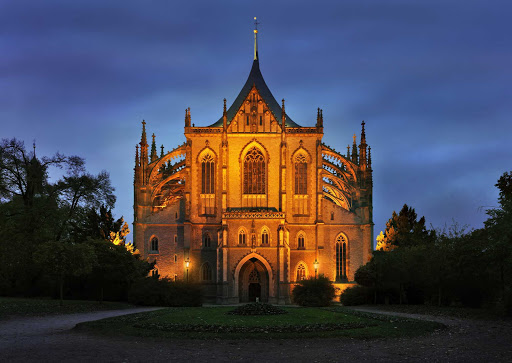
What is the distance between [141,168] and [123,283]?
21689 mm

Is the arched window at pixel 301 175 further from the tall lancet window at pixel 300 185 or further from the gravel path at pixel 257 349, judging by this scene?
the gravel path at pixel 257 349

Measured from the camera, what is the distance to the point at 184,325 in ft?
82.0

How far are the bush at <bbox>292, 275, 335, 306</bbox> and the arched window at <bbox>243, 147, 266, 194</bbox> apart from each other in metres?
15.5

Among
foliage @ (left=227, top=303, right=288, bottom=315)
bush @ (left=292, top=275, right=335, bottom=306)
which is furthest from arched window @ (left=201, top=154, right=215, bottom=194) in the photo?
foliage @ (left=227, top=303, right=288, bottom=315)

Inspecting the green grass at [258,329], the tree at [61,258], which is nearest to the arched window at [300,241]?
the tree at [61,258]

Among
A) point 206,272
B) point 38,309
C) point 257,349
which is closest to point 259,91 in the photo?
point 206,272

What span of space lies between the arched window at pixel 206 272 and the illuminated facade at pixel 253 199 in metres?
0.12

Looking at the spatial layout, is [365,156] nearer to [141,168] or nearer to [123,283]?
[141,168]

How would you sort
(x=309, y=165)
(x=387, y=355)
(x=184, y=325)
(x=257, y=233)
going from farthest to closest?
1. (x=309, y=165)
2. (x=257, y=233)
3. (x=184, y=325)
4. (x=387, y=355)

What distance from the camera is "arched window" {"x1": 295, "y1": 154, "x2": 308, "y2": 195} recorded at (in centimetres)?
6569

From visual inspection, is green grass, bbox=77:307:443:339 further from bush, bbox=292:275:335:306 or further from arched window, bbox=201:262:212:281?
arched window, bbox=201:262:212:281

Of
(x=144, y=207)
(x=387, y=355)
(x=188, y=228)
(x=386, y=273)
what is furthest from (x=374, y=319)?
(x=144, y=207)

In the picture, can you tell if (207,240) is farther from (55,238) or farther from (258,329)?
(258,329)

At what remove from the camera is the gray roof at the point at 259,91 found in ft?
Answer: 235
